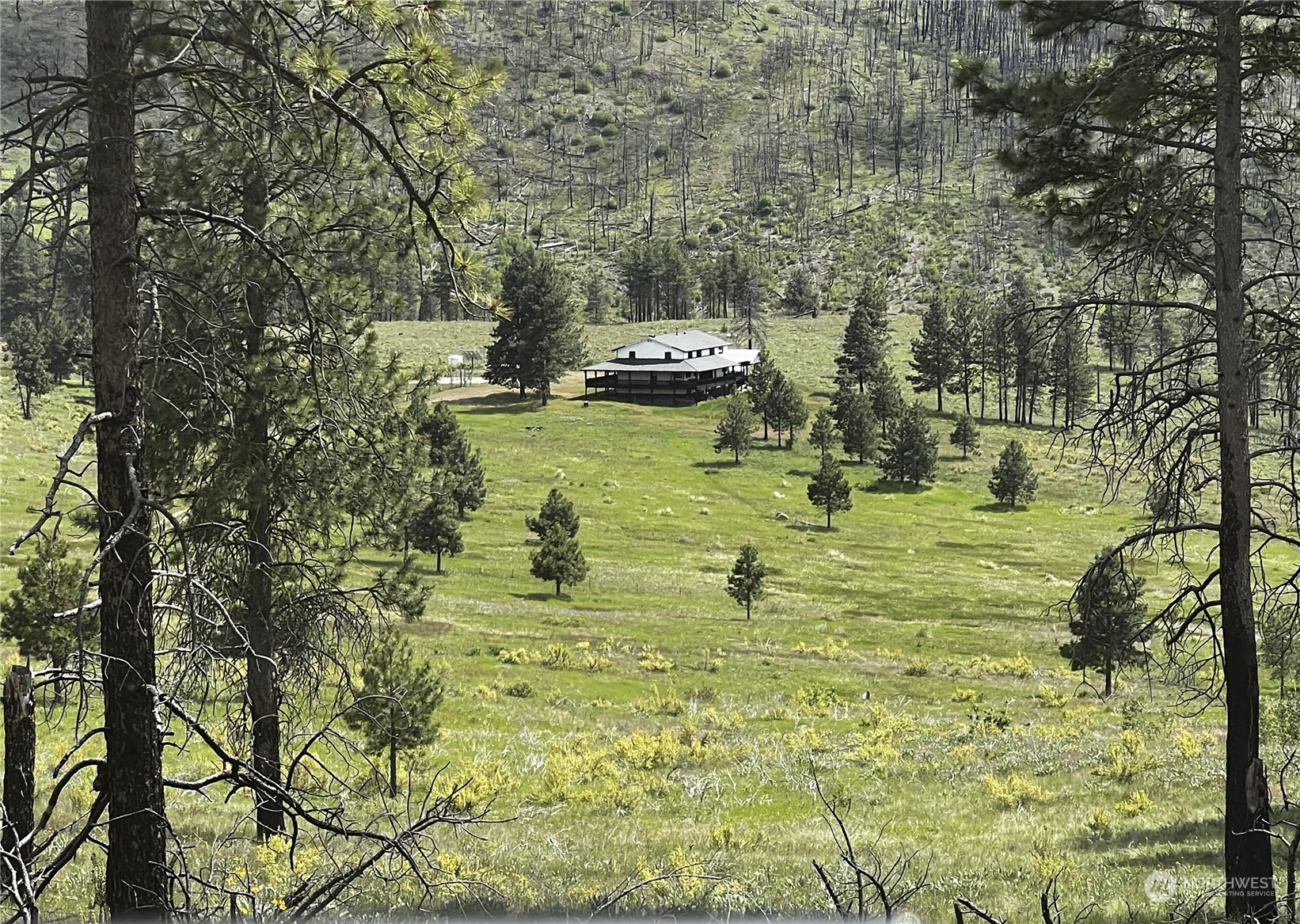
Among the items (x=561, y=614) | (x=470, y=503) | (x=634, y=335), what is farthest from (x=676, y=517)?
(x=634, y=335)

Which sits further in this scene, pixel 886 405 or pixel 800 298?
pixel 800 298

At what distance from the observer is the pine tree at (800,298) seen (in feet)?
482

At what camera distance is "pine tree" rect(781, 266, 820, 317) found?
147000mm

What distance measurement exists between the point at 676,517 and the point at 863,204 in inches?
5952

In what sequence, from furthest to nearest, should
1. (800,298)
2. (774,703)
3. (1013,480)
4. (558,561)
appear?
(800,298), (1013,480), (558,561), (774,703)

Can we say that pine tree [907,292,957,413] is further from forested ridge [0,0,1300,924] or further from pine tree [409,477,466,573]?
pine tree [409,477,466,573]

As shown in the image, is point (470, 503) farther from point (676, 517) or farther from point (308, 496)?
point (308, 496)

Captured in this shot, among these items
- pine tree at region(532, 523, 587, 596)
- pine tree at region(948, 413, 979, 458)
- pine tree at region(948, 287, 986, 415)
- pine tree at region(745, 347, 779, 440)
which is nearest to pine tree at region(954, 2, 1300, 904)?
pine tree at region(532, 523, 587, 596)

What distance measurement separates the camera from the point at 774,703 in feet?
93.9

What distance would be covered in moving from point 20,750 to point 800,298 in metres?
147

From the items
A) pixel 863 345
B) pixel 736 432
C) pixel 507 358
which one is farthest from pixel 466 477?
pixel 863 345

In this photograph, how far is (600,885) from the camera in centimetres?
1038

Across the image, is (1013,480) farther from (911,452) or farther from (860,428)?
(860,428)

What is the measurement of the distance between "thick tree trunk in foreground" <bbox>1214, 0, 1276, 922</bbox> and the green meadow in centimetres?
213
